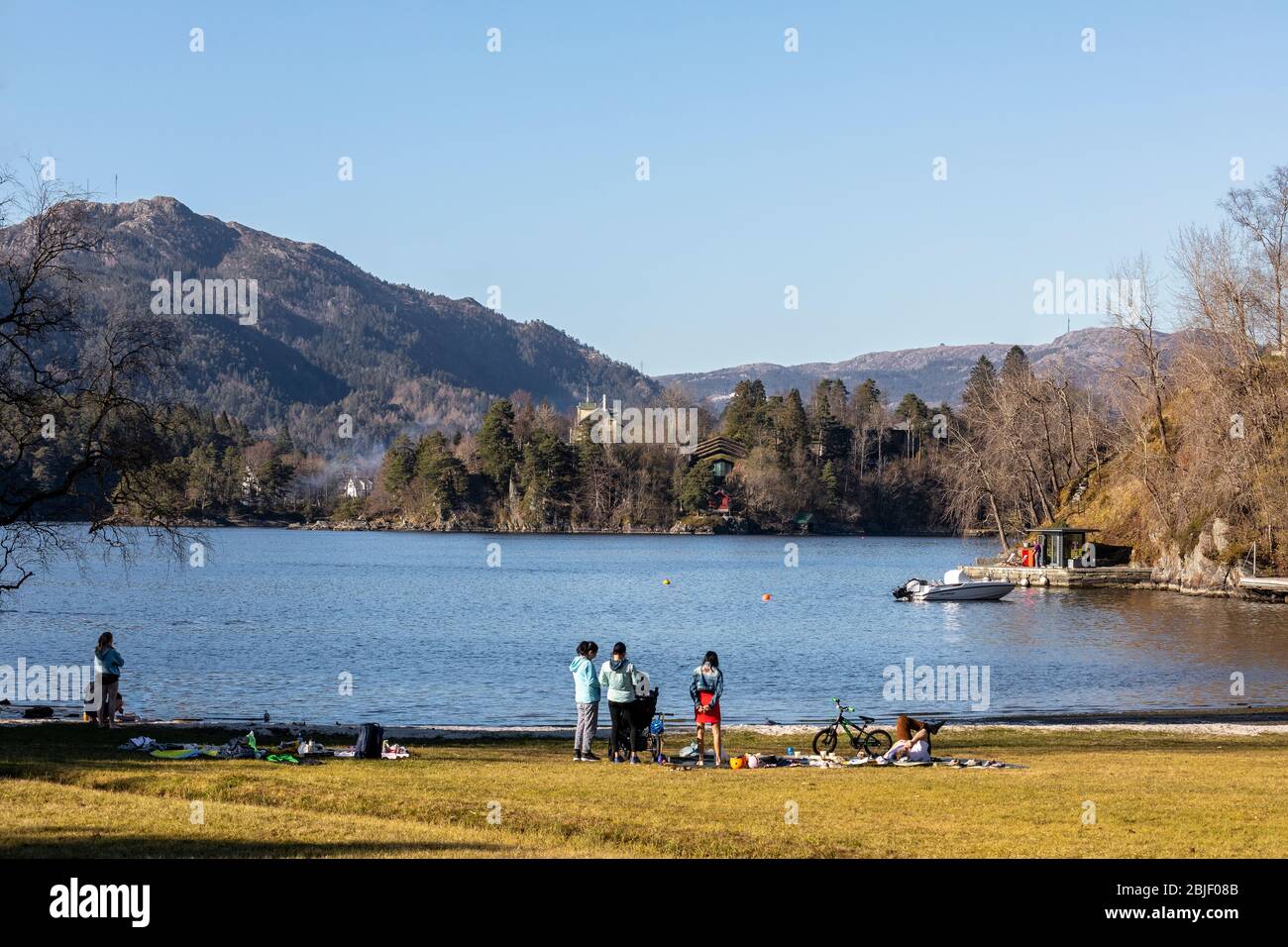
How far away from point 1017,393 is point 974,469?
8012 millimetres

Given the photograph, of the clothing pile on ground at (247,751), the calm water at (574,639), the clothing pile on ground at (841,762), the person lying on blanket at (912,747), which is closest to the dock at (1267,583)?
the calm water at (574,639)

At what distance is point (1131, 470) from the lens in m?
89.9

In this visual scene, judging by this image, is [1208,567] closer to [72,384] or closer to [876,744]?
[876,744]

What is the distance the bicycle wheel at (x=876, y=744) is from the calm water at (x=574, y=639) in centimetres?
1032

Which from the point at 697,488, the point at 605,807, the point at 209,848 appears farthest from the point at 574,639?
the point at 697,488

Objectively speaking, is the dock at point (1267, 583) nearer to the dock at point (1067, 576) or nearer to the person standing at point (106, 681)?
the dock at point (1067, 576)

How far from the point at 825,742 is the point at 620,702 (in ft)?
13.1

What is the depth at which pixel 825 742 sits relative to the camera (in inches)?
903

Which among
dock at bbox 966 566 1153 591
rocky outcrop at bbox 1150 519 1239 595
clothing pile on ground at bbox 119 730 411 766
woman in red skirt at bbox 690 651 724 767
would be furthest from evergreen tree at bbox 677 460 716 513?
clothing pile on ground at bbox 119 730 411 766

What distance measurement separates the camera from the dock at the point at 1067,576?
89394 mm

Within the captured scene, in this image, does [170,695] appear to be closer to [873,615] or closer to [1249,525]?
[873,615]

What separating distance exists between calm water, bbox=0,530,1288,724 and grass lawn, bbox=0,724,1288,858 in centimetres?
1494

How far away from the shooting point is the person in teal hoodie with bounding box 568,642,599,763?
73.3 ft
